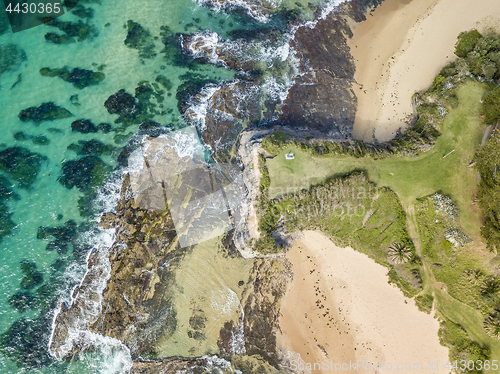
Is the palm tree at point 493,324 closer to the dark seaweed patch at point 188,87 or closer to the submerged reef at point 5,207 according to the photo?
the dark seaweed patch at point 188,87

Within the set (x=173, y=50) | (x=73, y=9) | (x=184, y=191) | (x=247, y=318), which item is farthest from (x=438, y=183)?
(x=73, y=9)

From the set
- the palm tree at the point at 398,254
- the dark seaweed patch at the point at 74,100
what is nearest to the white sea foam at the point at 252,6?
the dark seaweed patch at the point at 74,100

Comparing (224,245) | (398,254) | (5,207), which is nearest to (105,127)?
(5,207)

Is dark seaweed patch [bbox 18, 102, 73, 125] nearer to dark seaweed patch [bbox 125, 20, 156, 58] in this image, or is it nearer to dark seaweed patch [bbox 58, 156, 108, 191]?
dark seaweed patch [bbox 58, 156, 108, 191]

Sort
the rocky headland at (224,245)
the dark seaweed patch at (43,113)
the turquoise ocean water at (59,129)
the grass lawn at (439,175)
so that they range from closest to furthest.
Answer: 1. the grass lawn at (439,175)
2. the rocky headland at (224,245)
3. the turquoise ocean water at (59,129)
4. the dark seaweed patch at (43,113)

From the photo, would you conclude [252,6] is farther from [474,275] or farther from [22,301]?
[22,301]

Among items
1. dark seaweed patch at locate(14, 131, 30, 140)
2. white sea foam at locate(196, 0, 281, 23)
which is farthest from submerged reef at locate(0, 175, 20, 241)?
white sea foam at locate(196, 0, 281, 23)

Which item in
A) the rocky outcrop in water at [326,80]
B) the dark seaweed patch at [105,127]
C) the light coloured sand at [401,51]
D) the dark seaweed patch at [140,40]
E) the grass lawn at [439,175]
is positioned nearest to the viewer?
the grass lawn at [439,175]
